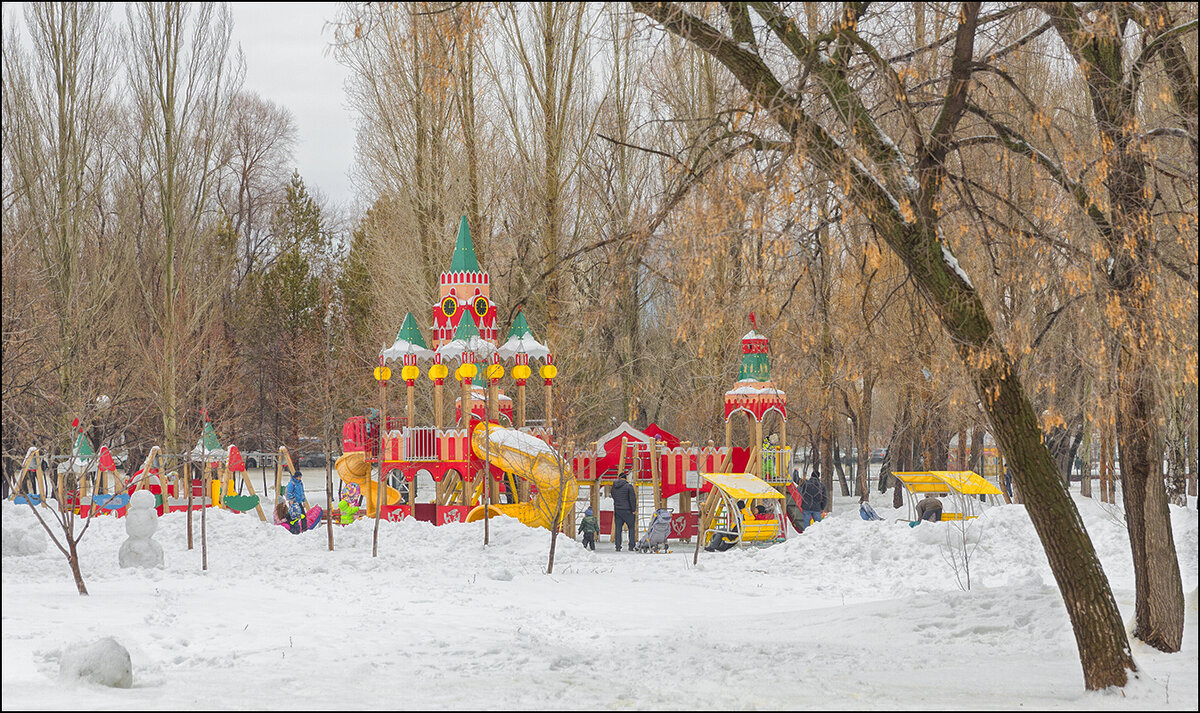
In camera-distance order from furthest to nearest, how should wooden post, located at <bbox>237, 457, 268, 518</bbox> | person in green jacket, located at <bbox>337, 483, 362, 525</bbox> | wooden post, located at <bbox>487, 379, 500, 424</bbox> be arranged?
1. person in green jacket, located at <bbox>337, 483, 362, 525</bbox>
2. wooden post, located at <bbox>487, 379, 500, 424</bbox>
3. wooden post, located at <bbox>237, 457, 268, 518</bbox>

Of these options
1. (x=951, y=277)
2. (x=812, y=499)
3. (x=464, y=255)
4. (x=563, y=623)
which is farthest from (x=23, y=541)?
(x=812, y=499)

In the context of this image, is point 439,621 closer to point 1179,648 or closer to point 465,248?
point 1179,648

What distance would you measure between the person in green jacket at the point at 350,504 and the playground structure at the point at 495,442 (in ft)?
1.71

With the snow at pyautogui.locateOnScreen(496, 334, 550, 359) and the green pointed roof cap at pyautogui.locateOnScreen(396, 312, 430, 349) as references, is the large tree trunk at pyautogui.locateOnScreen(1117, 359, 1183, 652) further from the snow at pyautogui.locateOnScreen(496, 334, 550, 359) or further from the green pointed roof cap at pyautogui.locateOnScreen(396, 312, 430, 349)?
the green pointed roof cap at pyautogui.locateOnScreen(396, 312, 430, 349)

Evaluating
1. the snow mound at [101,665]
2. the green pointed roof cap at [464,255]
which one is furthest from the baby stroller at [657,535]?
the snow mound at [101,665]

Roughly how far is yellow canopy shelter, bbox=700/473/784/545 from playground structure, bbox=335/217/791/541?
0.16 m

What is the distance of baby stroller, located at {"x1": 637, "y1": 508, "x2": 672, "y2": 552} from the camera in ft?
60.5

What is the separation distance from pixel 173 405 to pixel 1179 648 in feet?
78.0

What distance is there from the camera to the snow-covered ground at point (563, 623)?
7141 millimetres

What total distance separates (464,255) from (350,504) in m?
6.71

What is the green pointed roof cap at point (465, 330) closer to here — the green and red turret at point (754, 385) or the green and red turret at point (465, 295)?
the green and red turret at point (465, 295)

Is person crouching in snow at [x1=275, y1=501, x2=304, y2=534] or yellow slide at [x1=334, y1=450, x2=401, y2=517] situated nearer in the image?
person crouching in snow at [x1=275, y1=501, x2=304, y2=534]

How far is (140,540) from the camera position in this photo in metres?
13.6

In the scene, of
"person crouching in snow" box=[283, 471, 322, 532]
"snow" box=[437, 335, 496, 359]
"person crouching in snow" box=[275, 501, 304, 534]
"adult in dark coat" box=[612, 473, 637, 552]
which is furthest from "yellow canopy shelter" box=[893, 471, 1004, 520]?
"person crouching in snow" box=[275, 501, 304, 534]
